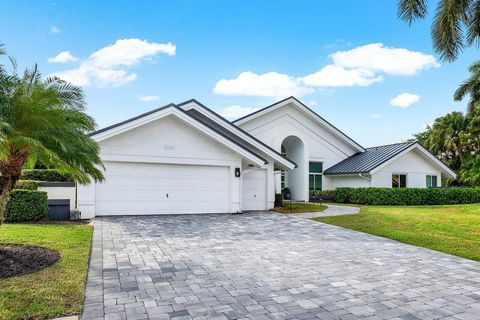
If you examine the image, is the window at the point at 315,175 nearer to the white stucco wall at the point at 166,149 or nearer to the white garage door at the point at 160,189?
the white stucco wall at the point at 166,149

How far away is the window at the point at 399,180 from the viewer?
24.9m

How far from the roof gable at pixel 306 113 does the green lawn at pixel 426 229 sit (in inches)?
393

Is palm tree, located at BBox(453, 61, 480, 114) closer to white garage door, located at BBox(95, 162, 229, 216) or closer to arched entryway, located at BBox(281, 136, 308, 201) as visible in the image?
arched entryway, located at BBox(281, 136, 308, 201)

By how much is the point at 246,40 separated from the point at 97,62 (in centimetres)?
791

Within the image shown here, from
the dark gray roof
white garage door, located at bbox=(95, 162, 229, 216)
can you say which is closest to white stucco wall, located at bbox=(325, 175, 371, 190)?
the dark gray roof

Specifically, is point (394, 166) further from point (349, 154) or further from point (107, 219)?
point (107, 219)

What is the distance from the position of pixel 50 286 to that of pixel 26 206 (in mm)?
8043

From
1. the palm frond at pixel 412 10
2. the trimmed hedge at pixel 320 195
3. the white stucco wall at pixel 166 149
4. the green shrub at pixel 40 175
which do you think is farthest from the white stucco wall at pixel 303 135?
the green shrub at pixel 40 175

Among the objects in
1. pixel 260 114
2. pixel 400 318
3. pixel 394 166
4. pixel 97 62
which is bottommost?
pixel 400 318

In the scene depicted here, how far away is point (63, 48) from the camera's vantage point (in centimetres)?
1475

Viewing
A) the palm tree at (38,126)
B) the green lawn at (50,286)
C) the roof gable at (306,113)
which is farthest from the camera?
the roof gable at (306,113)

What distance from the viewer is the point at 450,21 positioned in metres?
13.8

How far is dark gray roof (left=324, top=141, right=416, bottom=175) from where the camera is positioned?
23.2m

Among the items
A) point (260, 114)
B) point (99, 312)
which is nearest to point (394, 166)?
point (260, 114)
